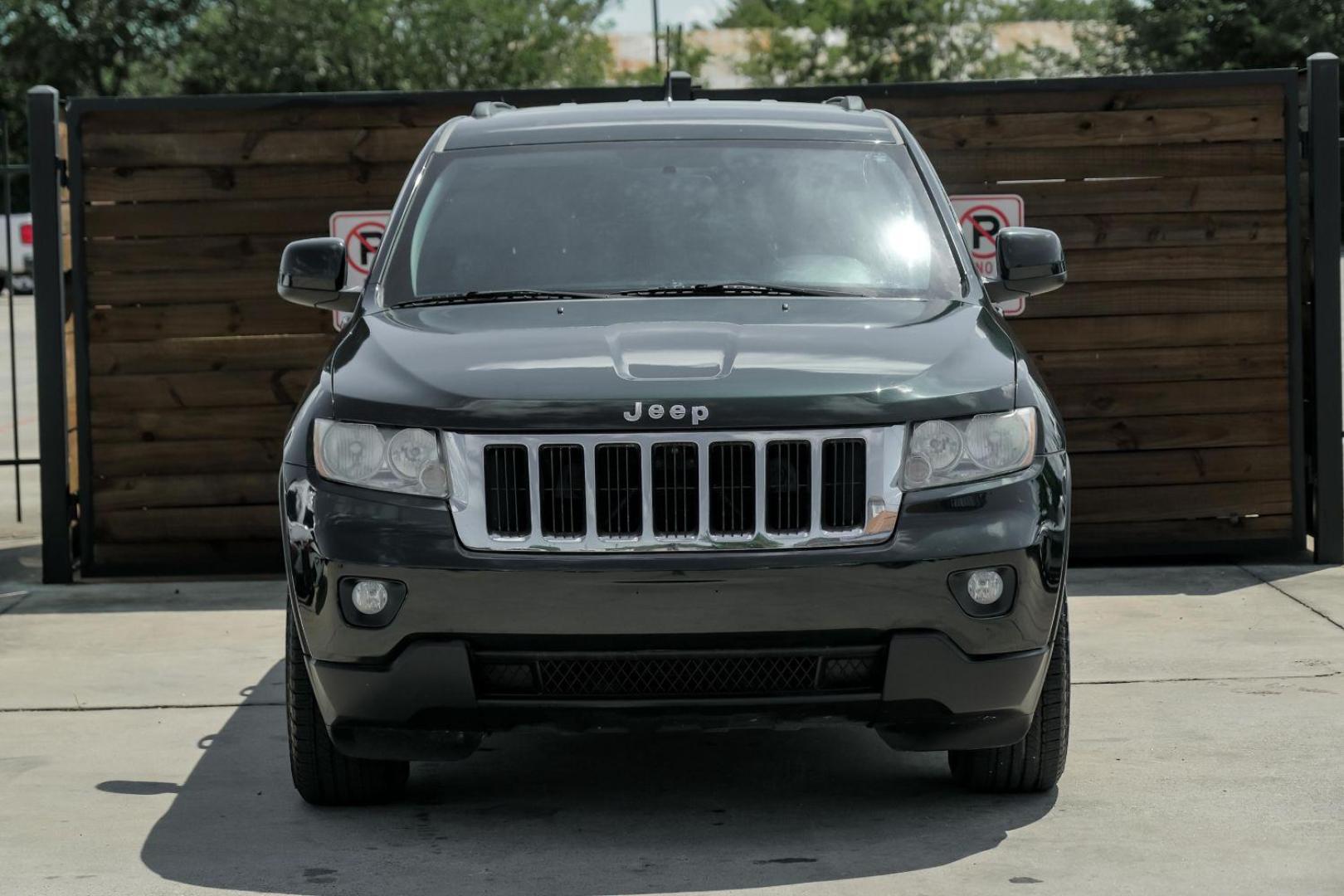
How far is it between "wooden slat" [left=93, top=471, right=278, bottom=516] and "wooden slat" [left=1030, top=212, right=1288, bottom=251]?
11.9 ft

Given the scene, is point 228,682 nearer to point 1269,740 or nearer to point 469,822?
point 469,822

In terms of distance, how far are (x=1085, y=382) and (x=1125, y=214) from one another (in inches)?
29.7

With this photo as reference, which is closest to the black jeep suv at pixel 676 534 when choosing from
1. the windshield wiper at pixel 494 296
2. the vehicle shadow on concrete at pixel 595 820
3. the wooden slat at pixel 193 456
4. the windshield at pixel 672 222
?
the vehicle shadow on concrete at pixel 595 820

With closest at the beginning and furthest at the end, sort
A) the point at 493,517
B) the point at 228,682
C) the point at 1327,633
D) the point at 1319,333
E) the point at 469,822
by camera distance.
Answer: the point at 493,517
the point at 469,822
the point at 228,682
the point at 1327,633
the point at 1319,333

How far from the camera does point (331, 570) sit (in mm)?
4523

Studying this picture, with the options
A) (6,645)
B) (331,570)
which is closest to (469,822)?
(331,570)

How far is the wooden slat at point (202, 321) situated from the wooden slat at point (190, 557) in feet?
3.03

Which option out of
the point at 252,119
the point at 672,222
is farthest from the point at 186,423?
the point at 672,222

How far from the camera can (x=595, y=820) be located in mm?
4977

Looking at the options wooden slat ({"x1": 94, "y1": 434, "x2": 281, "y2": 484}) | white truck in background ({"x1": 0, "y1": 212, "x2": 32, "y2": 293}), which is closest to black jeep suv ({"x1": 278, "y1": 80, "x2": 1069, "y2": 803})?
wooden slat ({"x1": 94, "y1": 434, "x2": 281, "y2": 484})

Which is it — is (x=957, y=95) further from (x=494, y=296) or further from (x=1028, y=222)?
(x=494, y=296)

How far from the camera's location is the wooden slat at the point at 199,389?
873 cm

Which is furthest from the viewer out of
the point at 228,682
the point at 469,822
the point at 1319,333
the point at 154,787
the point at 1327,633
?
the point at 1319,333

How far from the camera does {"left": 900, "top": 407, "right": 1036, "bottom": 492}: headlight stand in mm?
4500
